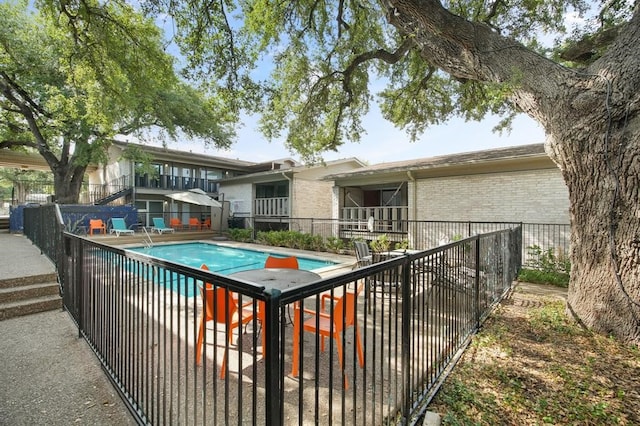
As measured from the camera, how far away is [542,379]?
9.61ft

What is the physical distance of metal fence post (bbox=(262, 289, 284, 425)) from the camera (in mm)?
1261

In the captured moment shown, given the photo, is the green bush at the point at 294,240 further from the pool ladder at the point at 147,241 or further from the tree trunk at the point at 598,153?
the tree trunk at the point at 598,153

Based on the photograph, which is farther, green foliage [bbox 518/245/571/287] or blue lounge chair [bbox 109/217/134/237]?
blue lounge chair [bbox 109/217/134/237]

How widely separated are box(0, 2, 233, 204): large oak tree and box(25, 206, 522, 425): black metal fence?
547 cm

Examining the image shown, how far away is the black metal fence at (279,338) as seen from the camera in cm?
152

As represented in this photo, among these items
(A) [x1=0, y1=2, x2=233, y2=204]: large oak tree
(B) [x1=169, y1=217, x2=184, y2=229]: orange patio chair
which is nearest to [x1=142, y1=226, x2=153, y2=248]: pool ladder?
(B) [x1=169, y1=217, x2=184, y2=229]: orange patio chair

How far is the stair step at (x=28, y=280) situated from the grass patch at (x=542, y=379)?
6.48 meters

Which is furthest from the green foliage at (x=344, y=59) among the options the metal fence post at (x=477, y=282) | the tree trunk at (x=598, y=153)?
the metal fence post at (x=477, y=282)

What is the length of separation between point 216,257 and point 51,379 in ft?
34.0

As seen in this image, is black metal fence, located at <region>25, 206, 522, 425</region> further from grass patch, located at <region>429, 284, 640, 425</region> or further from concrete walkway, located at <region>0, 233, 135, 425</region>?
grass patch, located at <region>429, 284, 640, 425</region>

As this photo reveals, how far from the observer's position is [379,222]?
13.1 metres

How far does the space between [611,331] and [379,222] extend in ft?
30.8

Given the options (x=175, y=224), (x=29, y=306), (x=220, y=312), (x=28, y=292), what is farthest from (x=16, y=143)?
(x=220, y=312)

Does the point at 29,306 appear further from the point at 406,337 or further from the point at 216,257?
the point at 216,257
